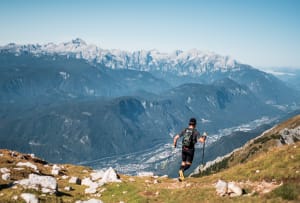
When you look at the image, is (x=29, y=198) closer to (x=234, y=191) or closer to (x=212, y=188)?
(x=212, y=188)

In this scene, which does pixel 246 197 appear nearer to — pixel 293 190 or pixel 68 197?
pixel 293 190

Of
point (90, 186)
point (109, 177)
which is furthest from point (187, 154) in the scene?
point (109, 177)

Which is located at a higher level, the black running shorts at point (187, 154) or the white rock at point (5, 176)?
the black running shorts at point (187, 154)

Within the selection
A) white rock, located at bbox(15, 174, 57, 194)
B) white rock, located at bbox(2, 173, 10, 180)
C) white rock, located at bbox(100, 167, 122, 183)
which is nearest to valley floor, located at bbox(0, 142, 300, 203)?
white rock, located at bbox(2, 173, 10, 180)

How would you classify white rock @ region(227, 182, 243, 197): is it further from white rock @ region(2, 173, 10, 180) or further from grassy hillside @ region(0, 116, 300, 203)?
white rock @ region(2, 173, 10, 180)

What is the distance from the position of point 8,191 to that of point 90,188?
8034 millimetres

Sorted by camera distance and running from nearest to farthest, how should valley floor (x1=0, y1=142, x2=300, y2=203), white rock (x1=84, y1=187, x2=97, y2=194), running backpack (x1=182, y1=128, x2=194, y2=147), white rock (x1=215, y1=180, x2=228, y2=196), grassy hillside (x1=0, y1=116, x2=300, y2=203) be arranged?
1. grassy hillside (x1=0, y1=116, x2=300, y2=203)
2. valley floor (x1=0, y1=142, x2=300, y2=203)
3. white rock (x1=215, y1=180, x2=228, y2=196)
4. running backpack (x1=182, y1=128, x2=194, y2=147)
5. white rock (x1=84, y1=187, x2=97, y2=194)

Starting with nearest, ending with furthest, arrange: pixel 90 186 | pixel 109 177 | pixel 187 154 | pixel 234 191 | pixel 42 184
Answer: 1. pixel 234 191
2. pixel 187 154
3. pixel 42 184
4. pixel 90 186
5. pixel 109 177

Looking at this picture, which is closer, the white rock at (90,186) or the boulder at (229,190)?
the boulder at (229,190)

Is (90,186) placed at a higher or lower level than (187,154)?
lower

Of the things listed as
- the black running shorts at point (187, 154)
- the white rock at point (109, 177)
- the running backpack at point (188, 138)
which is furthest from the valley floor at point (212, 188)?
the white rock at point (109, 177)

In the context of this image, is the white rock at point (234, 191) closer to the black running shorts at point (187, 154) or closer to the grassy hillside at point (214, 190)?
the grassy hillside at point (214, 190)

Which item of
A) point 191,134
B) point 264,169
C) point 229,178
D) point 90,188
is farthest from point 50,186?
point 264,169

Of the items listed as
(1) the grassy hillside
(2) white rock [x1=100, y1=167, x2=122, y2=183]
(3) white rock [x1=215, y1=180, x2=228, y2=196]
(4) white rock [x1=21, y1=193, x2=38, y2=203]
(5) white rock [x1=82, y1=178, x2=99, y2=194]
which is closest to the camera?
(1) the grassy hillside
